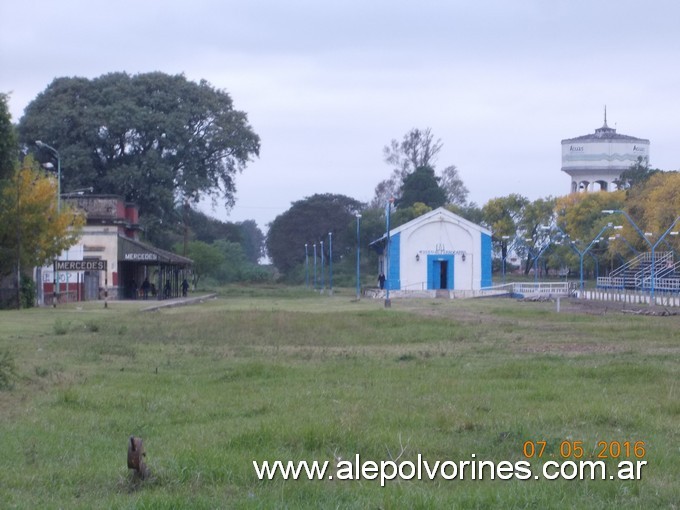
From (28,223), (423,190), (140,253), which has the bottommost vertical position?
(140,253)

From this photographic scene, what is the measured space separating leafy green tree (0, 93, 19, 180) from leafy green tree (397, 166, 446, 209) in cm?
5869

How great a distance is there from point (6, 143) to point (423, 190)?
62171 mm

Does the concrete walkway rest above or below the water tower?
below

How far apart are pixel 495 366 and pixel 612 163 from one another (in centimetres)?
9163

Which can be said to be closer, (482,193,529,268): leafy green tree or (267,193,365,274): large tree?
(482,193,529,268): leafy green tree

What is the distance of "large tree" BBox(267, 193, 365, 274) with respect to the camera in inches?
4070

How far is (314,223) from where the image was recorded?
341 feet

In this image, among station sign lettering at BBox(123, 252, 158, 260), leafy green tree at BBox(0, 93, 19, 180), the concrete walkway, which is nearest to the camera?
leafy green tree at BBox(0, 93, 19, 180)

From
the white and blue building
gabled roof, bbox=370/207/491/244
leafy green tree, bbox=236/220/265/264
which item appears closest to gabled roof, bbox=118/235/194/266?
the white and blue building

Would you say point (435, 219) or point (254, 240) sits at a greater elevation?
point (254, 240)

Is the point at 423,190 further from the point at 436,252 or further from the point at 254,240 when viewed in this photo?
the point at 254,240

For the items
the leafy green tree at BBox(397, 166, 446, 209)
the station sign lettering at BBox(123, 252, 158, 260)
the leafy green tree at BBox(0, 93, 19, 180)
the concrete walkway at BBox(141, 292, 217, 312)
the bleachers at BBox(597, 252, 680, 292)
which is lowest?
the concrete walkway at BBox(141, 292, 217, 312)

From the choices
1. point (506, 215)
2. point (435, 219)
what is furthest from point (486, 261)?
point (506, 215)

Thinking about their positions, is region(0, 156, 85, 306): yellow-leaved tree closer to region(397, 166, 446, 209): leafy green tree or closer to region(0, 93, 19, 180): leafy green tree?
region(0, 93, 19, 180): leafy green tree
